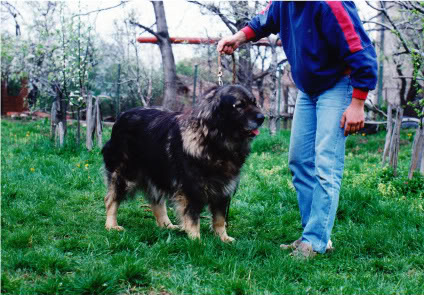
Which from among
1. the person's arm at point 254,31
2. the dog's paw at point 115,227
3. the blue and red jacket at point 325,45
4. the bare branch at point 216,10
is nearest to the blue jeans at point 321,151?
the blue and red jacket at point 325,45

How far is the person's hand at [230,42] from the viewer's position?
12.3 ft

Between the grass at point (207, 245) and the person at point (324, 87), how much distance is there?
40cm

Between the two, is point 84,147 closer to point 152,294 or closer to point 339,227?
point 339,227

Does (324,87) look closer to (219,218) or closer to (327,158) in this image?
(327,158)

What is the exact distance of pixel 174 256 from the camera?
3.29m

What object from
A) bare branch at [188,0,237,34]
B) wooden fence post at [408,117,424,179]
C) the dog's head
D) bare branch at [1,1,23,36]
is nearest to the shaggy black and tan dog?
the dog's head

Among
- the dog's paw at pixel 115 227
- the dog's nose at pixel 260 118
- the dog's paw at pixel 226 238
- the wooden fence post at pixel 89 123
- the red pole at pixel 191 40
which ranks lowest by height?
the dog's paw at pixel 226 238

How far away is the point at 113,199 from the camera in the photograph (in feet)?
14.0

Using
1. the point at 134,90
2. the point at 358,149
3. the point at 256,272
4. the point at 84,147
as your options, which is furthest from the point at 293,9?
the point at 134,90

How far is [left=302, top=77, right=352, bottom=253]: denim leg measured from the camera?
3.17m

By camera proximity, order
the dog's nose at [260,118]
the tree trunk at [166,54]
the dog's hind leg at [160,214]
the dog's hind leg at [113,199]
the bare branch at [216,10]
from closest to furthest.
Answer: the dog's nose at [260,118] < the dog's hind leg at [113,199] < the dog's hind leg at [160,214] < the bare branch at [216,10] < the tree trunk at [166,54]

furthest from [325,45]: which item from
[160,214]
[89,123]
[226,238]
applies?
[89,123]

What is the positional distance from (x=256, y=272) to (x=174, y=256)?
663mm

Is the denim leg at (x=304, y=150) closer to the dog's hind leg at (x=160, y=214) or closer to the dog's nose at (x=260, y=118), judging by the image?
the dog's nose at (x=260, y=118)
